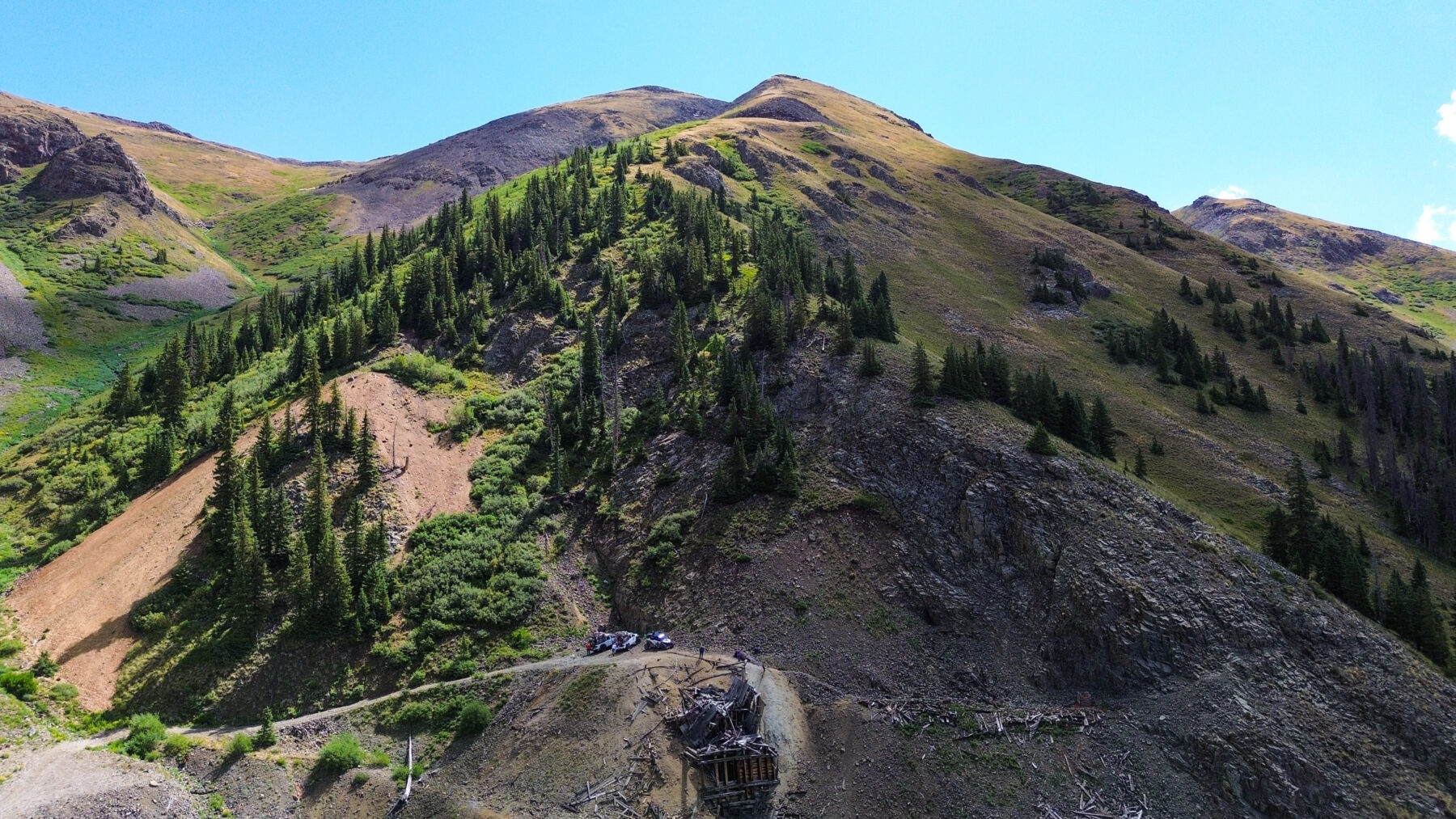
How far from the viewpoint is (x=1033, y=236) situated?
422 ft

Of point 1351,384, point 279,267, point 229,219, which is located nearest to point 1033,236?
point 1351,384

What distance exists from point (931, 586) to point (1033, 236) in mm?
103816

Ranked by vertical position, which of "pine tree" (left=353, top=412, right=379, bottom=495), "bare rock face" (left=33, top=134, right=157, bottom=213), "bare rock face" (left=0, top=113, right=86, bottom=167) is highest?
"bare rock face" (left=0, top=113, right=86, bottom=167)

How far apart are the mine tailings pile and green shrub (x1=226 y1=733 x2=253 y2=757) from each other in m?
23.4

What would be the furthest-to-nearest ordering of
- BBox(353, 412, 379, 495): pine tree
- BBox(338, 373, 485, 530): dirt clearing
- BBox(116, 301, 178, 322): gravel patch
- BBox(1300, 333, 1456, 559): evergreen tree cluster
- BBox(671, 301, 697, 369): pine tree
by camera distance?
BBox(116, 301, 178, 322): gravel patch → BBox(671, 301, 697, 369): pine tree → BBox(1300, 333, 1456, 559): evergreen tree cluster → BBox(338, 373, 485, 530): dirt clearing → BBox(353, 412, 379, 495): pine tree

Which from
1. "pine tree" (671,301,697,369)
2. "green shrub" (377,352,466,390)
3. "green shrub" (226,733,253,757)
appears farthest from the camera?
"green shrub" (377,352,466,390)

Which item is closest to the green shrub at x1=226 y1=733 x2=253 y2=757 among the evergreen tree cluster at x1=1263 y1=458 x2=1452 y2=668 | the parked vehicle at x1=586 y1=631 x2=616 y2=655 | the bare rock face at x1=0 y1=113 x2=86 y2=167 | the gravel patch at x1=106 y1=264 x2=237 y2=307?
the parked vehicle at x1=586 y1=631 x2=616 y2=655

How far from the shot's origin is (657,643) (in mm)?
43000

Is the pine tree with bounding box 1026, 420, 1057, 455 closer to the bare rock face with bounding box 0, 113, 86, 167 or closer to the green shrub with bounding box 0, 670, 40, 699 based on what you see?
the green shrub with bounding box 0, 670, 40, 699

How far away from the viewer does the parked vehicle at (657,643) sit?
141ft

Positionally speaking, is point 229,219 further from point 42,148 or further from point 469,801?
point 469,801

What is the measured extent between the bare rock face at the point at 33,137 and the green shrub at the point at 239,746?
201 meters

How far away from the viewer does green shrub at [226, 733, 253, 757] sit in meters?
37.5

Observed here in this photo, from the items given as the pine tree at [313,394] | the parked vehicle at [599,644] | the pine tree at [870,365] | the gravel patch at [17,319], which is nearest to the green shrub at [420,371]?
the pine tree at [313,394]
